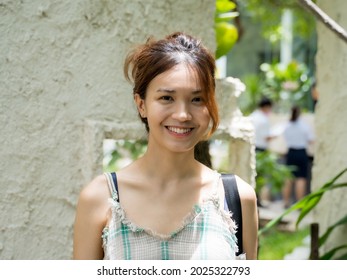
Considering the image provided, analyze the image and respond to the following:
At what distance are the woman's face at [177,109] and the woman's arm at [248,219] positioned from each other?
0.66 feet

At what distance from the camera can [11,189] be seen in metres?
2.26

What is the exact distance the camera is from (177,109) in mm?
1666

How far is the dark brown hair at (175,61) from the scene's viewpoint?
1.69 meters

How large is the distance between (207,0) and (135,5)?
0.33 metres

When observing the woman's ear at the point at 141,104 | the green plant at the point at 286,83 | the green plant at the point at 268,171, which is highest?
the green plant at the point at 286,83

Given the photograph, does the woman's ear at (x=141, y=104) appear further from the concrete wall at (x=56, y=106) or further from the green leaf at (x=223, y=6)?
the green leaf at (x=223, y=6)

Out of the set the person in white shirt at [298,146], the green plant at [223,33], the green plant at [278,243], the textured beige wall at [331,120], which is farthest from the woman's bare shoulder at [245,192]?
the person in white shirt at [298,146]

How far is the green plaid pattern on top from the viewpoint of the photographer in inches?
64.1

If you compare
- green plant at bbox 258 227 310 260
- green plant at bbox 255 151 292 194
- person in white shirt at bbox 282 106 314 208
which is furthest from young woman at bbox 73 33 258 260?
person in white shirt at bbox 282 106 314 208

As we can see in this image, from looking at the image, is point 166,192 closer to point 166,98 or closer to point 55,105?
point 166,98

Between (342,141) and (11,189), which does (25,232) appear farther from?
(342,141)

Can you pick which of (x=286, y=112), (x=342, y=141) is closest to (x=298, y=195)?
(x=342, y=141)

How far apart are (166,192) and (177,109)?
9.0 inches

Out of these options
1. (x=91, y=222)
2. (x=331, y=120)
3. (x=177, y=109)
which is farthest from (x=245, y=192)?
(x=331, y=120)
